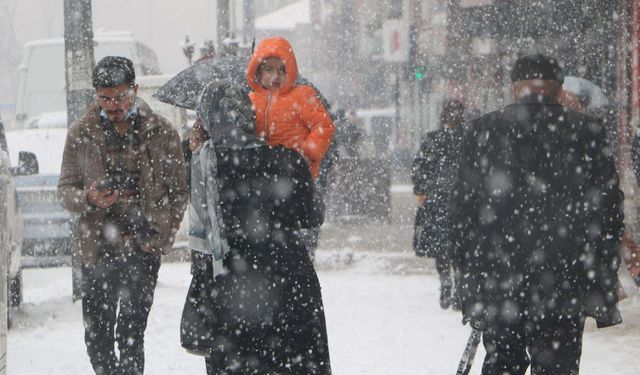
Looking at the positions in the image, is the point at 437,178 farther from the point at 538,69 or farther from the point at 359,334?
the point at 538,69

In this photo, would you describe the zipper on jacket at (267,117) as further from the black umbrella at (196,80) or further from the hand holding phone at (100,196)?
the black umbrella at (196,80)

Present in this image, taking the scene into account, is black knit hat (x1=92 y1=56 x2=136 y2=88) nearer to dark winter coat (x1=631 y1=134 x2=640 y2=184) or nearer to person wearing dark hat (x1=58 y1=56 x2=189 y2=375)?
person wearing dark hat (x1=58 y1=56 x2=189 y2=375)

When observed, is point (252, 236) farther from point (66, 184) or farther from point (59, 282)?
point (59, 282)

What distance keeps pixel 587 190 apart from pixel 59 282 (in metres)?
9.10

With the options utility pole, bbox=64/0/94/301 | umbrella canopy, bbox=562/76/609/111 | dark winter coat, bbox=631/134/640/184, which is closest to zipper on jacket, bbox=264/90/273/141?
dark winter coat, bbox=631/134/640/184

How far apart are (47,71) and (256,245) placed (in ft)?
48.7

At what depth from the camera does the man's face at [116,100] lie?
5.26 meters

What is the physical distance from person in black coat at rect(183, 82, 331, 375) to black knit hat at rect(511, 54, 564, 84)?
0.96 metres

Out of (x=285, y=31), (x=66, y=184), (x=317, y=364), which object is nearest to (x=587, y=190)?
(x=317, y=364)

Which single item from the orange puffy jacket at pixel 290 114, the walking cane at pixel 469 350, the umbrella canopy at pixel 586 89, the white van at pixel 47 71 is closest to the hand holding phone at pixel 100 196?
the orange puffy jacket at pixel 290 114

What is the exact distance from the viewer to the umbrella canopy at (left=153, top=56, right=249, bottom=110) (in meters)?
7.59

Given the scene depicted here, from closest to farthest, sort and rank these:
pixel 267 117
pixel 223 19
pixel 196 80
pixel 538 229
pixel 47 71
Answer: pixel 538 229, pixel 267 117, pixel 196 80, pixel 47 71, pixel 223 19

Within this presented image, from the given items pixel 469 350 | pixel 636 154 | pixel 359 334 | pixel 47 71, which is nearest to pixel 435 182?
pixel 359 334

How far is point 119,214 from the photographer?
17.5 feet
